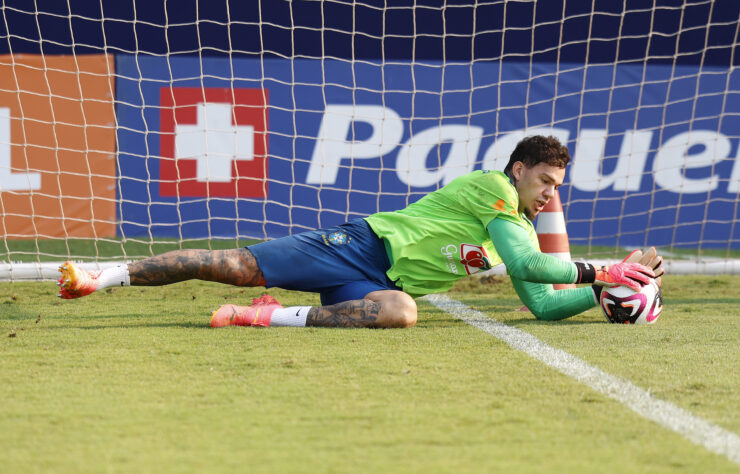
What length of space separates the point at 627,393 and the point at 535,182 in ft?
4.41

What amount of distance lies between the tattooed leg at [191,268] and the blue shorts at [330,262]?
0.10m

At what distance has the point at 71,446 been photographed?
1.88 m

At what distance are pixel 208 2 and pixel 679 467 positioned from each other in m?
7.17

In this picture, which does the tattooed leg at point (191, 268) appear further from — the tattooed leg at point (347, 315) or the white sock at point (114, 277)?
the tattooed leg at point (347, 315)

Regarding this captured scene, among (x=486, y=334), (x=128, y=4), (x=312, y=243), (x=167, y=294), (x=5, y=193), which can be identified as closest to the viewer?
(x=486, y=334)

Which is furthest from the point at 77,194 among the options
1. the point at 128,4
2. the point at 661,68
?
the point at 661,68

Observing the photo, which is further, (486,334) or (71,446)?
(486,334)

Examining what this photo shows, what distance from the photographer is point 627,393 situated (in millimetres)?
2408

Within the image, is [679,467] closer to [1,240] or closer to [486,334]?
[486,334]

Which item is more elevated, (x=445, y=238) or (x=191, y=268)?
(x=445, y=238)

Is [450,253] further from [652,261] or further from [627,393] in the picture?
[627,393]

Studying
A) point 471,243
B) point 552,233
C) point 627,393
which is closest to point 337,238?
point 471,243

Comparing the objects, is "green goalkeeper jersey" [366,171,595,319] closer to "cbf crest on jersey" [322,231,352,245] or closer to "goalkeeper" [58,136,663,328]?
"goalkeeper" [58,136,663,328]

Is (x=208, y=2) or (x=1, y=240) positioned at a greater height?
(x=208, y=2)
